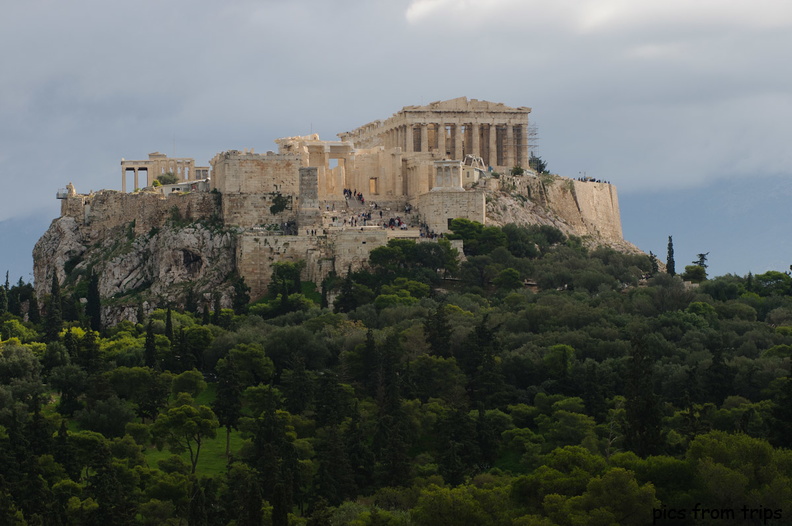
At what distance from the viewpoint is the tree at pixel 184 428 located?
71.4 meters

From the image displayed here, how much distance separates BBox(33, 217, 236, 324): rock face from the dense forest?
80.8 inches

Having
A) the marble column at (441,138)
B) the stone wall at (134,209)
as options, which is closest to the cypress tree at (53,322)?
the stone wall at (134,209)

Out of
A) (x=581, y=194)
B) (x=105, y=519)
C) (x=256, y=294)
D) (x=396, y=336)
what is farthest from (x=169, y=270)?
(x=105, y=519)

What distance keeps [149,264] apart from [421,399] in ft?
100

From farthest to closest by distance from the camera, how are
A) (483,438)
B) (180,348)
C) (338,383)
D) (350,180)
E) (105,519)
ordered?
(350,180), (180,348), (338,383), (483,438), (105,519)

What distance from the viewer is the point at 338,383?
256 ft

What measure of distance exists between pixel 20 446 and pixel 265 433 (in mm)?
9833

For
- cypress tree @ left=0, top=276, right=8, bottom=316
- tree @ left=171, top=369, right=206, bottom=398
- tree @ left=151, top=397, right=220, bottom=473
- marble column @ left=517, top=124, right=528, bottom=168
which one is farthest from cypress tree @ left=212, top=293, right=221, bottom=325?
marble column @ left=517, top=124, right=528, bottom=168

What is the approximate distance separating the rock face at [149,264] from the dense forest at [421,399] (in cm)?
205

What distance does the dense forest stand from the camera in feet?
190

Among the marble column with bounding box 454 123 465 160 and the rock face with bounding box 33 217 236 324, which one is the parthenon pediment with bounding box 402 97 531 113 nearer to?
the marble column with bounding box 454 123 465 160

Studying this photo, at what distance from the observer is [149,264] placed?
103 m

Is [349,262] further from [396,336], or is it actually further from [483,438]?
[483,438]

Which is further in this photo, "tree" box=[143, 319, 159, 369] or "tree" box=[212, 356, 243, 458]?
"tree" box=[143, 319, 159, 369]
